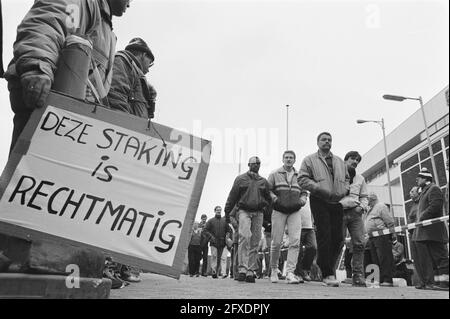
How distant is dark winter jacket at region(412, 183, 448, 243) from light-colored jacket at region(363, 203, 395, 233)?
5.58ft

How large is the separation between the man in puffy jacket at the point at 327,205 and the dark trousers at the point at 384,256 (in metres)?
1.97

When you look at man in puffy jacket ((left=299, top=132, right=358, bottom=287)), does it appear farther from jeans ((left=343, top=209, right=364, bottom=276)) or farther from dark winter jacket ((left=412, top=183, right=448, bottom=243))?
dark winter jacket ((left=412, top=183, right=448, bottom=243))

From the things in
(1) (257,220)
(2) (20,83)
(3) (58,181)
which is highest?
(1) (257,220)

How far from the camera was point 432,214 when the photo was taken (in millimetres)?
5359

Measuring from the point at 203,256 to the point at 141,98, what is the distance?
7.44 metres

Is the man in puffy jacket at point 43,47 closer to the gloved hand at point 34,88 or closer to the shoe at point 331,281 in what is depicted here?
the gloved hand at point 34,88

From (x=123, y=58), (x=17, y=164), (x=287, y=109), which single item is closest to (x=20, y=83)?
(x=17, y=164)

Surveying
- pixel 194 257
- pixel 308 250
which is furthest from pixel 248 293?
pixel 194 257

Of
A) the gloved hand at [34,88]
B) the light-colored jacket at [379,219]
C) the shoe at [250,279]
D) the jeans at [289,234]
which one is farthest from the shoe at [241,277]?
the gloved hand at [34,88]

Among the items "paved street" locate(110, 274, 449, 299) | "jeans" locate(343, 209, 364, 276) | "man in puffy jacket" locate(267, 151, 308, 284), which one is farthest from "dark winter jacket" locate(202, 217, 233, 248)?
"paved street" locate(110, 274, 449, 299)

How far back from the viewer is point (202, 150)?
92.8 inches

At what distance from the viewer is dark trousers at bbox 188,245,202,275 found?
11.2 meters

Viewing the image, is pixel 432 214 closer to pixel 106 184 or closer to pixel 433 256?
pixel 433 256

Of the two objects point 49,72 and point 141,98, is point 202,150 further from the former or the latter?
point 141,98
